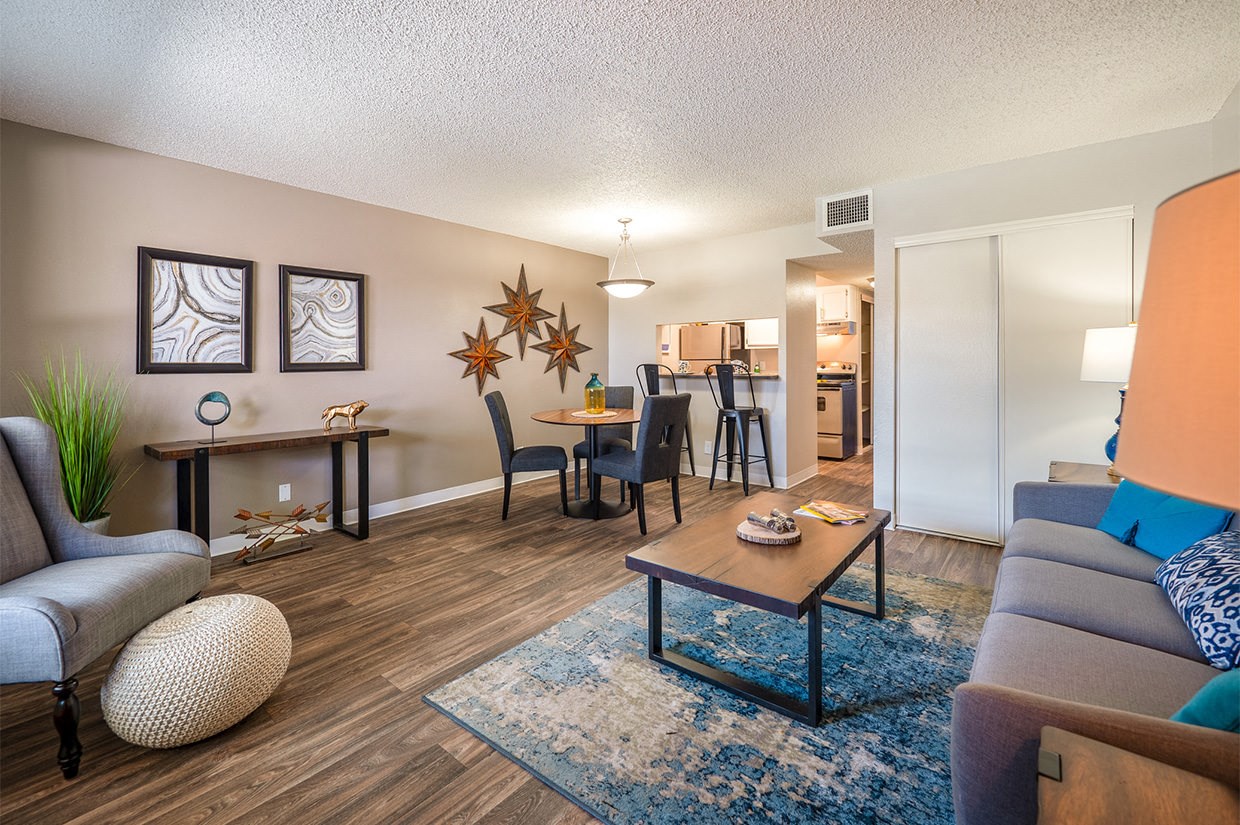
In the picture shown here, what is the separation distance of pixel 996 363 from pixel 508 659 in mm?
3422

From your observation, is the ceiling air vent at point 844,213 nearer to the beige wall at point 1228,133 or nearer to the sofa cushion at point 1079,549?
the beige wall at point 1228,133

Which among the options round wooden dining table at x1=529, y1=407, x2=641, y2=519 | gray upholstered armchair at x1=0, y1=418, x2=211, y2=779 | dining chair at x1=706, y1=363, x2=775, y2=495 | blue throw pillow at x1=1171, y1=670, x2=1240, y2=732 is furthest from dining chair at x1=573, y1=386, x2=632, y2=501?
blue throw pillow at x1=1171, y1=670, x2=1240, y2=732

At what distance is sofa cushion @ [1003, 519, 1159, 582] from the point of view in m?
1.88

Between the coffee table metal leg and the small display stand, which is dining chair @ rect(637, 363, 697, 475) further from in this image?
the coffee table metal leg

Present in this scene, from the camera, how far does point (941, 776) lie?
1.51 meters

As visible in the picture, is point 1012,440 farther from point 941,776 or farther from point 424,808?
point 424,808

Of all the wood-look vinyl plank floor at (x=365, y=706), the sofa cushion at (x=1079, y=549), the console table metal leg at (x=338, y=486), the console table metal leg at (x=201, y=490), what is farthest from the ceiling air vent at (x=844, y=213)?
the console table metal leg at (x=201, y=490)

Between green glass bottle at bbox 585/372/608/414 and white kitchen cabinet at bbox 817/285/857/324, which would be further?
white kitchen cabinet at bbox 817/285/857/324

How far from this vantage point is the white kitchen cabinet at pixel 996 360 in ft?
10.5

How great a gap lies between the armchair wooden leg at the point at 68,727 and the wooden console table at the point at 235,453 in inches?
63.5

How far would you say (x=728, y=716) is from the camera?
1.81 metres

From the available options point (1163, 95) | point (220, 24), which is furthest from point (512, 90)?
point (1163, 95)

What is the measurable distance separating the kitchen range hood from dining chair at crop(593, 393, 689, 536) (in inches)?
177

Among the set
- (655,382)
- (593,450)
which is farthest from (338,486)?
(655,382)
